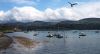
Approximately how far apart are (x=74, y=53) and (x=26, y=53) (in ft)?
38.2

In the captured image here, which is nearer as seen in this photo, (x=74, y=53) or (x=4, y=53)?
(x=4, y=53)

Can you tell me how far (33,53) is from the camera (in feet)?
218

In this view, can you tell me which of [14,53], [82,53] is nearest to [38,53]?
[14,53]

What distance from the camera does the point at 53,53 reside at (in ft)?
222

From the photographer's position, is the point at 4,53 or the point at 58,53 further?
the point at 58,53

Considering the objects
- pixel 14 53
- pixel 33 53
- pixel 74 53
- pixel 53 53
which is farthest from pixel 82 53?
pixel 14 53

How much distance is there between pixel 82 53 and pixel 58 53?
593cm

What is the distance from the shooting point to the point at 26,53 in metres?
66.1

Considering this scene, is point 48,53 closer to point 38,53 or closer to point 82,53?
point 38,53

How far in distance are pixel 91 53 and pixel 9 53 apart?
19767mm

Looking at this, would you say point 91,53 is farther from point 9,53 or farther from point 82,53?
point 9,53

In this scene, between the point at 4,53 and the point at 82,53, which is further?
the point at 82,53

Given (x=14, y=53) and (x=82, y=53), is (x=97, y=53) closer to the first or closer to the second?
(x=82, y=53)

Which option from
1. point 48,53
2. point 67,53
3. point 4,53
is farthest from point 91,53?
point 4,53
